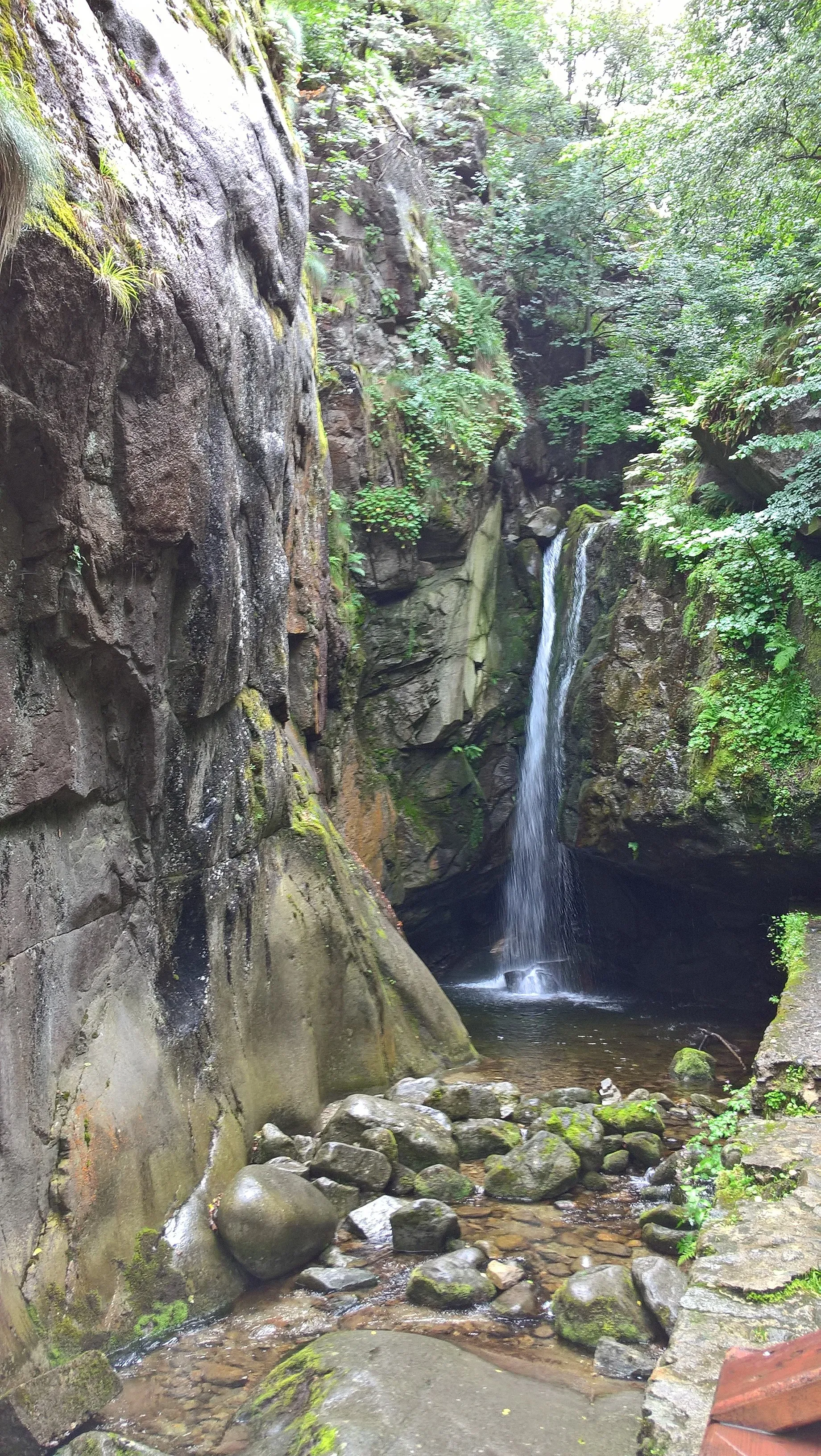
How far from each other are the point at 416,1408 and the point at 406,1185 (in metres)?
2.37

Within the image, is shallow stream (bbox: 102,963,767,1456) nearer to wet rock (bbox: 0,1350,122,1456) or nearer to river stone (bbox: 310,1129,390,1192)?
wet rock (bbox: 0,1350,122,1456)

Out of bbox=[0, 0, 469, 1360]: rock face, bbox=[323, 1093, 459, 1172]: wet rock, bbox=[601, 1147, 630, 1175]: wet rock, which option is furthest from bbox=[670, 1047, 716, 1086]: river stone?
bbox=[323, 1093, 459, 1172]: wet rock

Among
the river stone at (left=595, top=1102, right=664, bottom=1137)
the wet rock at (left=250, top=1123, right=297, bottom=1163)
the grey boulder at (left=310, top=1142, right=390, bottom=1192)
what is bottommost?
the river stone at (left=595, top=1102, right=664, bottom=1137)

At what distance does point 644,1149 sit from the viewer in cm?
588

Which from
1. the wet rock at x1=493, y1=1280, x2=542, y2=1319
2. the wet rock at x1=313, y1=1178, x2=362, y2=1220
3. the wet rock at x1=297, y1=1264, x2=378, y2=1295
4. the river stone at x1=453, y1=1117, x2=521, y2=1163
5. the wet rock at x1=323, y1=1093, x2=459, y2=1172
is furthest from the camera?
the river stone at x1=453, y1=1117, x2=521, y2=1163

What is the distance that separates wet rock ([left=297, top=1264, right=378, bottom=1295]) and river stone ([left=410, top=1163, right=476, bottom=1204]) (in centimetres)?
88

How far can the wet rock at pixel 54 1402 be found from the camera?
10.5 ft

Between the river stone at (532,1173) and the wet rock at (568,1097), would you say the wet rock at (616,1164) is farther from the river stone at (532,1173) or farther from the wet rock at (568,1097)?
the wet rock at (568,1097)

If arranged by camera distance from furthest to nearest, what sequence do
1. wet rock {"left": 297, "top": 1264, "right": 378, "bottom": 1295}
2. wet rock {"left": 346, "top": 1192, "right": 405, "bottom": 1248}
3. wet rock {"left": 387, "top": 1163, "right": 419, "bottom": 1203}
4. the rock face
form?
1. wet rock {"left": 387, "top": 1163, "right": 419, "bottom": 1203}
2. wet rock {"left": 346, "top": 1192, "right": 405, "bottom": 1248}
3. wet rock {"left": 297, "top": 1264, "right": 378, "bottom": 1295}
4. the rock face

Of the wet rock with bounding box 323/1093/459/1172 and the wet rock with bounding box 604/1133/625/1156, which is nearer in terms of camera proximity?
the wet rock with bounding box 323/1093/459/1172

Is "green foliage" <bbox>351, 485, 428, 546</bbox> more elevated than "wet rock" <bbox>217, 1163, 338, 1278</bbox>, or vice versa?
"green foliage" <bbox>351, 485, 428, 546</bbox>

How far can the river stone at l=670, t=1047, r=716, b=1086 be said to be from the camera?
779 centimetres

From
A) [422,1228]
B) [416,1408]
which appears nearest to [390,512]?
A: [422,1228]

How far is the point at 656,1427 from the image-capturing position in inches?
88.8
